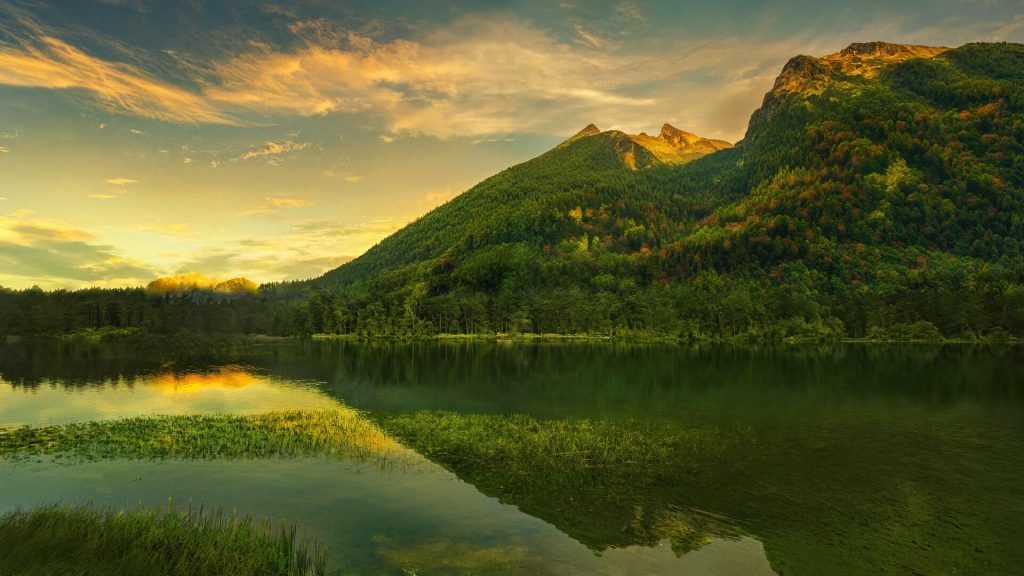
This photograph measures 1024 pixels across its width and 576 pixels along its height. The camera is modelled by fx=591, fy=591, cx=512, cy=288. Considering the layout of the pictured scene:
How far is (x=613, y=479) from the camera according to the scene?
Answer: 31672 mm

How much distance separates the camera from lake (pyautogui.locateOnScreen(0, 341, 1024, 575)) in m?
23.0

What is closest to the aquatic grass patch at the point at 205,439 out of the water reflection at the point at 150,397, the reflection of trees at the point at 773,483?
the reflection of trees at the point at 773,483

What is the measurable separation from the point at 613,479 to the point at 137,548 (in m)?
21.8

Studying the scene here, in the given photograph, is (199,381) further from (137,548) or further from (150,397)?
(137,548)

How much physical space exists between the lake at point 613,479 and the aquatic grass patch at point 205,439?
1714mm

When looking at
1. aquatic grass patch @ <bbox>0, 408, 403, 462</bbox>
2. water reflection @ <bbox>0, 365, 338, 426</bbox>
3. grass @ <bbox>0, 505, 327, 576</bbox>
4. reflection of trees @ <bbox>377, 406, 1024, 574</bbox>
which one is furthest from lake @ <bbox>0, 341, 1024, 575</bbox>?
grass @ <bbox>0, 505, 327, 576</bbox>

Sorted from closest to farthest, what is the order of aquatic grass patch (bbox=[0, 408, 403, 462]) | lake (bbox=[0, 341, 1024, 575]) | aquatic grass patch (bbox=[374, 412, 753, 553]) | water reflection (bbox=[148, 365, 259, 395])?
lake (bbox=[0, 341, 1024, 575]) → aquatic grass patch (bbox=[374, 412, 753, 553]) → aquatic grass patch (bbox=[0, 408, 403, 462]) → water reflection (bbox=[148, 365, 259, 395])

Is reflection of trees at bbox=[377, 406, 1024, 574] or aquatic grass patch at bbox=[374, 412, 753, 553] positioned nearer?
reflection of trees at bbox=[377, 406, 1024, 574]

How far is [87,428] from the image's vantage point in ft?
144

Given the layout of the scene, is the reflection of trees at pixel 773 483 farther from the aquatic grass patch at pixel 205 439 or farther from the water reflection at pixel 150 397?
the water reflection at pixel 150 397

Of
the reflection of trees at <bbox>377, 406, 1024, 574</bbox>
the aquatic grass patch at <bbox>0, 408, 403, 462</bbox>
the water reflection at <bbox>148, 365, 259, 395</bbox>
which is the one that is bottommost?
the reflection of trees at <bbox>377, 406, 1024, 574</bbox>

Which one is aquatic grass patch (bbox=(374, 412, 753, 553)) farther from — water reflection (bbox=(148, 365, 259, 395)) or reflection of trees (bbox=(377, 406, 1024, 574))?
water reflection (bbox=(148, 365, 259, 395))

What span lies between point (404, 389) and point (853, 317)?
17035 cm

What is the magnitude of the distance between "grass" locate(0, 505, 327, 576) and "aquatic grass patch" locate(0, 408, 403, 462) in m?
16.1
